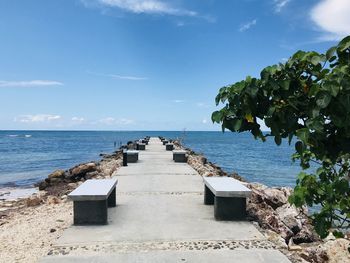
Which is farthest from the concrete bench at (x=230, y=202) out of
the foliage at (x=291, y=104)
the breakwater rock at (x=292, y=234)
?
the foliage at (x=291, y=104)

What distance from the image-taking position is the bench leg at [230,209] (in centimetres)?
630

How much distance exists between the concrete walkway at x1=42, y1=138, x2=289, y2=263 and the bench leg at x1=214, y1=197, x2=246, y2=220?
155 millimetres

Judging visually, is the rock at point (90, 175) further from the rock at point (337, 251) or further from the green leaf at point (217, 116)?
the green leaf at point (217, 116)

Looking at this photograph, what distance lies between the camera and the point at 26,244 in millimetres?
5578

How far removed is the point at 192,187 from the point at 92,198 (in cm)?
387

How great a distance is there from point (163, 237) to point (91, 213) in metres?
1.37

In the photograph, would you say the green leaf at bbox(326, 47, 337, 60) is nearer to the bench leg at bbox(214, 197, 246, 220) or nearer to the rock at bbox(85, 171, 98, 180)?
the bench leg at bbox(214, 197, 246, 220)

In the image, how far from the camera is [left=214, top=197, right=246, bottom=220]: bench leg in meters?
6.30

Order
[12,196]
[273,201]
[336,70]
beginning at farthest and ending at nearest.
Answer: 1. [12,196]
2. [273,201]
3. [336,70]

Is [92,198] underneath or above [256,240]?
above

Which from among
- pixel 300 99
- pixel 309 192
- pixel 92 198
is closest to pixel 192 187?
pixel 92 198

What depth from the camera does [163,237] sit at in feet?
17.7

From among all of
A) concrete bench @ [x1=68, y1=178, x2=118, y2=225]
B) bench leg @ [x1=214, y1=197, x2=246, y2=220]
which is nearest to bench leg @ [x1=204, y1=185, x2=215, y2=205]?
bench leg @ [x1=214, y1=197, x2=246, y2=220]

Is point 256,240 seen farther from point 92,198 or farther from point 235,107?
point 235,107
